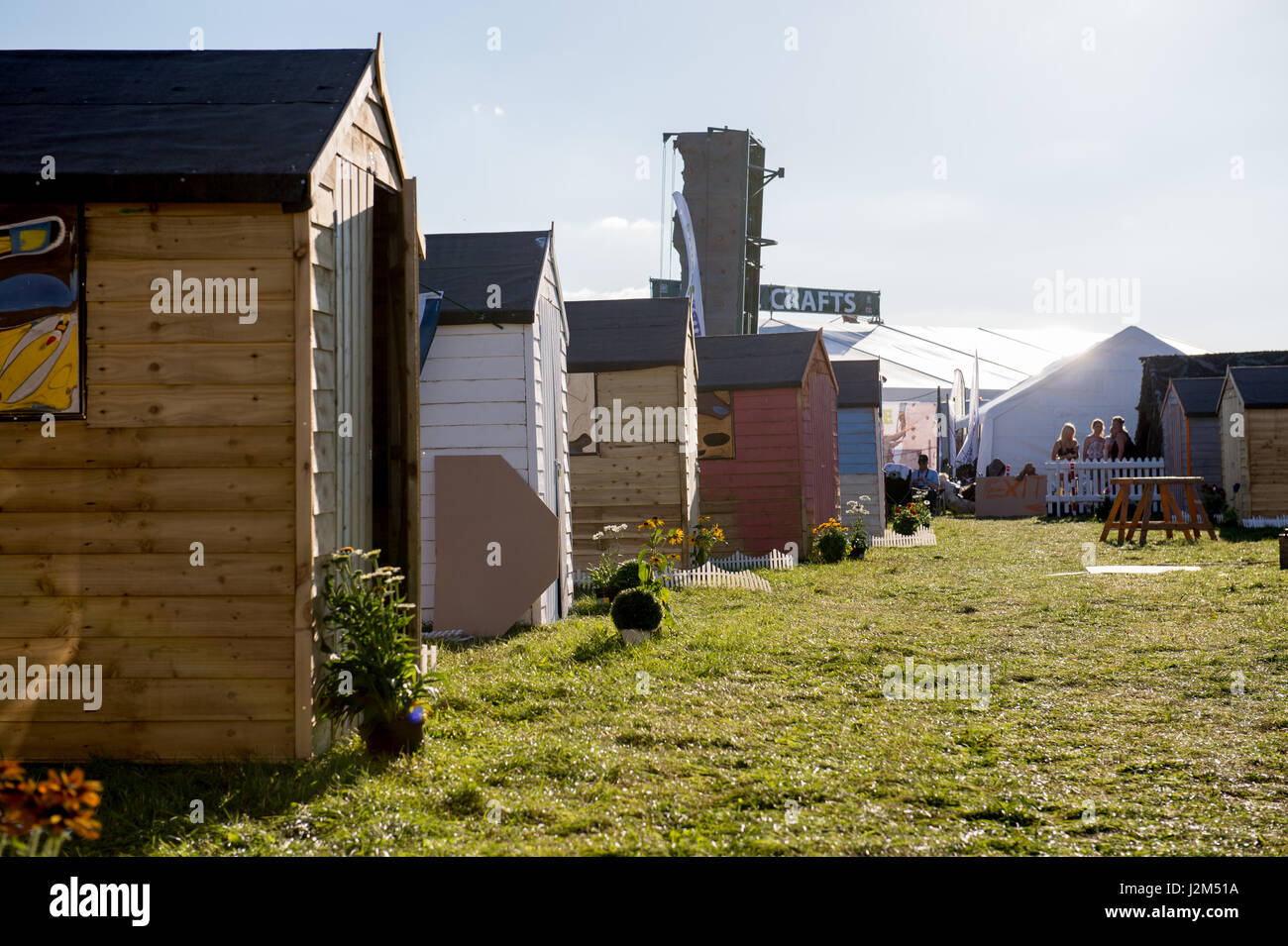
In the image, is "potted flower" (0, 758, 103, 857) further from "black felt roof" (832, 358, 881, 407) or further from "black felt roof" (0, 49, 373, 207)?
"black felt roof" (832, 358, 881, 407)

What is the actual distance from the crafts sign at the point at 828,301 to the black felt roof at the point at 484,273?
4803 cm

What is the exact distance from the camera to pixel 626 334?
1552 cm

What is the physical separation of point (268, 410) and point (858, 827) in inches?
144

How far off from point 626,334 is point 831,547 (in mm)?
5214

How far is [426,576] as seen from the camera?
1062 cm

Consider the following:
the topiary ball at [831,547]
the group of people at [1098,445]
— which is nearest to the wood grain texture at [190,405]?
the topiary ball at [831,547]

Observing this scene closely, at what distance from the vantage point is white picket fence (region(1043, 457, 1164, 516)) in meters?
27.1

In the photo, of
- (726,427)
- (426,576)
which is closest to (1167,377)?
(726,427)

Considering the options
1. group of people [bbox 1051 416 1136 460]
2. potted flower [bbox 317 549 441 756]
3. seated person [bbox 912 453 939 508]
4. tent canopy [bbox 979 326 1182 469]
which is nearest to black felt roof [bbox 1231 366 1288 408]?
group of people [bbox 1051 416 1136 460]

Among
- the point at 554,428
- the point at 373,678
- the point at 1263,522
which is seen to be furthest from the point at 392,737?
the point at 1263,522

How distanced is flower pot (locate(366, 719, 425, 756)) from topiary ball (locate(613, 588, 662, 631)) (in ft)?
11.9

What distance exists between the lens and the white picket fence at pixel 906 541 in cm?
2061
